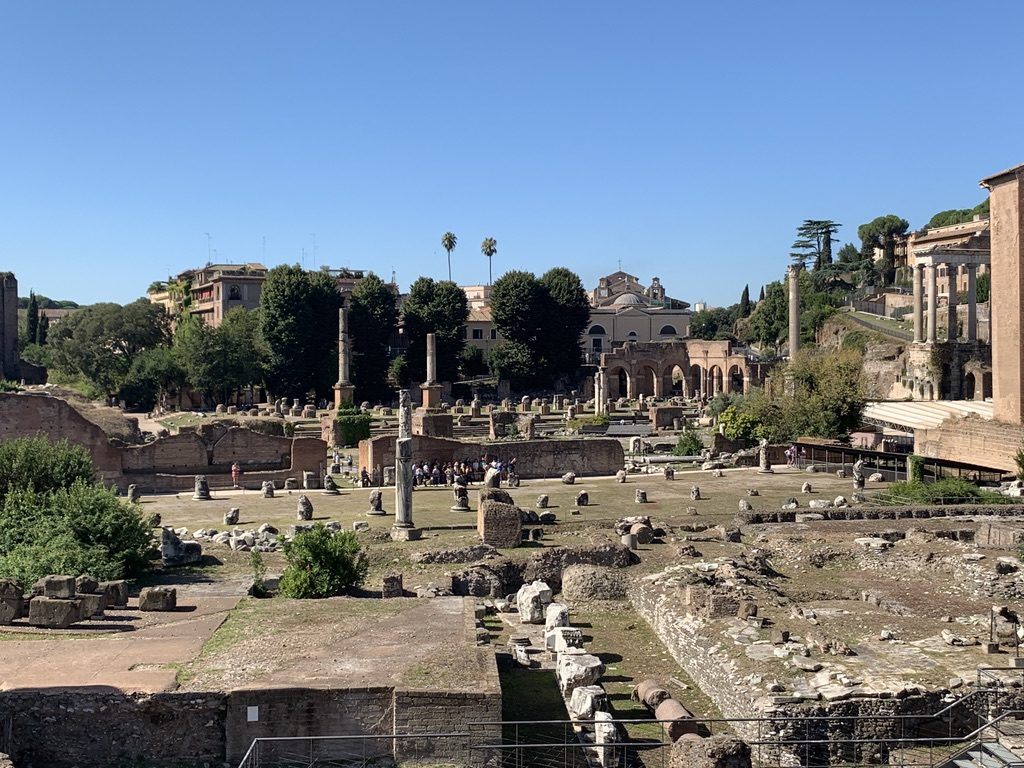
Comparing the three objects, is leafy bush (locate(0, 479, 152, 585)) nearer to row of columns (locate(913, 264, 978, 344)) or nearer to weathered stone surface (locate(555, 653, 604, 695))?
weathered stone surface (locate(555, 653, 604, 695))

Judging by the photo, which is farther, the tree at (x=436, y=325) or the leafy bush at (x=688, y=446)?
the tree at (x=436, y=325)

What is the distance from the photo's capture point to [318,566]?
1730cm

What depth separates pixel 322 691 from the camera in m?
11.0

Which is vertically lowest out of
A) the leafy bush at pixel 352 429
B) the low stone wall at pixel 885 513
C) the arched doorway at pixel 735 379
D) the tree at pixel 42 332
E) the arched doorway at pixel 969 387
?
the low stone wall at pixel 885 513

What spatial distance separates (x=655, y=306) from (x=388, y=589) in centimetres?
8466

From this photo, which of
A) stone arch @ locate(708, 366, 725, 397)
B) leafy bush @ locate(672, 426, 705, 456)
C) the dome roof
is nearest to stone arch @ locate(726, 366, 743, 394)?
stone arch @ locate(708, 366, 725, 397)

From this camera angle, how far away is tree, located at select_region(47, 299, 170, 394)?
2731 inches

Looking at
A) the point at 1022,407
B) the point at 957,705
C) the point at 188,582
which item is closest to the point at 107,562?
the point at 188,582

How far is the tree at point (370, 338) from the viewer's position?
6850cm

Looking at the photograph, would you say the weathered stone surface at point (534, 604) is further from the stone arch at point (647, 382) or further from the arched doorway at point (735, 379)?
the stone arch at point (647, 382)

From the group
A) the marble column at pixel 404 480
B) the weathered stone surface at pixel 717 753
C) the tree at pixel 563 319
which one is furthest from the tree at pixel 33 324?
the weathered stone surface at pixel 717 753

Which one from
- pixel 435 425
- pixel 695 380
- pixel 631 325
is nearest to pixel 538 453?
pixel 435 425

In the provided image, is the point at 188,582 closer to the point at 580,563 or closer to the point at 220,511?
the point at 580,563

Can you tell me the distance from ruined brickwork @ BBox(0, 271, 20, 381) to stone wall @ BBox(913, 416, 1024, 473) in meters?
73.3
